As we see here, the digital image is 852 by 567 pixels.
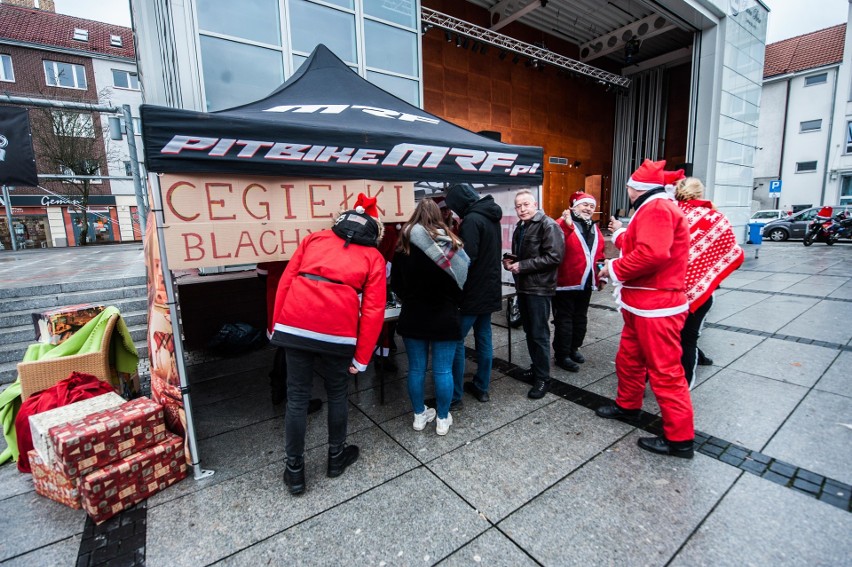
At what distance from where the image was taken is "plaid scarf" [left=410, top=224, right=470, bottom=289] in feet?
8.60

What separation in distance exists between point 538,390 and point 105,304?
513 cm

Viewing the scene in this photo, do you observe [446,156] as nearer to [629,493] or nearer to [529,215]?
[529,215]

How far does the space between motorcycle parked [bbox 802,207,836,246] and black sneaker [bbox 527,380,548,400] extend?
62.6 ft

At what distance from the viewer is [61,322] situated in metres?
3.33

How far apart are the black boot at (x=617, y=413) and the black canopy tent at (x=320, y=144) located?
82.6 inches

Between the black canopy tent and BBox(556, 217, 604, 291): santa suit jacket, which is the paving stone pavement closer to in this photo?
the black canopy tent

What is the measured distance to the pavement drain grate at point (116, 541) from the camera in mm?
1963

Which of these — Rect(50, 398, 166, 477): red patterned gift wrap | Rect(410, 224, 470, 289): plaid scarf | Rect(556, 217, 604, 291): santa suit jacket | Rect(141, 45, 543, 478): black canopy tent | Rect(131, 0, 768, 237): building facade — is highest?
Rect(131, 0, 768, 237): building facade

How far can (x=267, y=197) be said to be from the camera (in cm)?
267

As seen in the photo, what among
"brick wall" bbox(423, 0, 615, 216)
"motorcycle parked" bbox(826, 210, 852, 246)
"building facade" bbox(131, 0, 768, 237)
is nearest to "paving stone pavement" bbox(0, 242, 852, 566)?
"building facade" bbox(131, 0, 768, 237)

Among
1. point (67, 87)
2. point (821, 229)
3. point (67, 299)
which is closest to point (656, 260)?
point (67, 299)

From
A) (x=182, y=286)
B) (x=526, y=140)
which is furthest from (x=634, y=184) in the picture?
(x=526, y=140)

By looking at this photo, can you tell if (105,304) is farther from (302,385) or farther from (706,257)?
(706,257)

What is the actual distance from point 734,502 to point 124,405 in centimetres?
366
